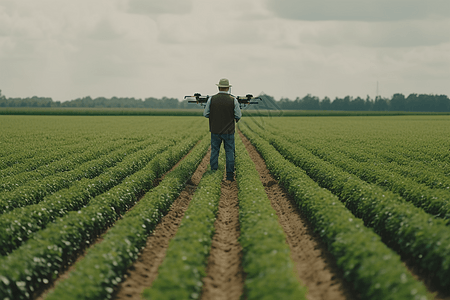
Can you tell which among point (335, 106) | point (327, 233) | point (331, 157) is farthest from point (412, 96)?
point (327, 233)

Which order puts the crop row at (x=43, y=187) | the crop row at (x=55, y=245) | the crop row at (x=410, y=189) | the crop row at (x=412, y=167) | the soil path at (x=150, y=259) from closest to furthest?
1. the crop row at (x=55, y=245)
2. the soil path at (x=150, y=259)
3. the crop row at (x=410, y=189)
4. the crop row at (x=43, y=187)
5. the crop row at (x=412, y=167)

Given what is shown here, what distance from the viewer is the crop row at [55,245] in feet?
16.9

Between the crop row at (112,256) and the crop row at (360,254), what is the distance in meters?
3.80

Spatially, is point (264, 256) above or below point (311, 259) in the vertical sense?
above

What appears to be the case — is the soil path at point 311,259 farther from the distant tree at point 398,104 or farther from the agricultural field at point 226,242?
the distant tree at point 398,104

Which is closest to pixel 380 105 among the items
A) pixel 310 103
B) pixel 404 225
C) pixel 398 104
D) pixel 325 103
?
pixel 398 104

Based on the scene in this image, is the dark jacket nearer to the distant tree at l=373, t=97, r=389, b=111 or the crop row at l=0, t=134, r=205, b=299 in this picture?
the crop row at l=0, t=134, r=205, b=299

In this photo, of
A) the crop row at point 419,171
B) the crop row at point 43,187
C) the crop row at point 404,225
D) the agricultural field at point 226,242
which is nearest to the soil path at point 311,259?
the agricultural field at point 226,242

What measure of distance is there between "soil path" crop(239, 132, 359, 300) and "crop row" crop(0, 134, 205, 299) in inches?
177

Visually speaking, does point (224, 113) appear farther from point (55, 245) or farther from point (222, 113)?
point (55, 245)

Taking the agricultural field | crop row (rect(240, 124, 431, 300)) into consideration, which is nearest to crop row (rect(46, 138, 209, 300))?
the agricultural field

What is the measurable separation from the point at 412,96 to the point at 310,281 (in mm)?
195981

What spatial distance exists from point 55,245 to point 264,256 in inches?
152

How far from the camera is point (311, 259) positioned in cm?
673
